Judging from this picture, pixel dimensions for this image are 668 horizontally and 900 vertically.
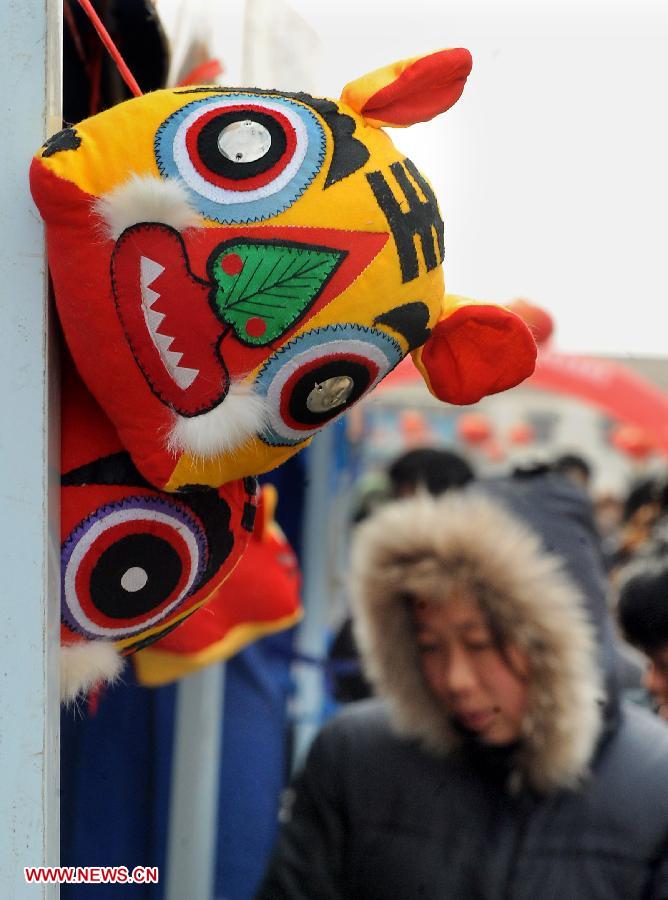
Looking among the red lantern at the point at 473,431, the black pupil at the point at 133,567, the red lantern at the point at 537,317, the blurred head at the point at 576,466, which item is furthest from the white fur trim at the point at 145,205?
the red lantern at the point at 473,431

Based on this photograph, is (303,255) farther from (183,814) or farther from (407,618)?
(183,814)

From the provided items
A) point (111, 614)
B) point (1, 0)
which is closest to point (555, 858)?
point (111, 614)

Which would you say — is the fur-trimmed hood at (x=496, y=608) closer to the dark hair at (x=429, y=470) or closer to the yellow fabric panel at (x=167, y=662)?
the yellow fabric panel at (x=167, y=662)

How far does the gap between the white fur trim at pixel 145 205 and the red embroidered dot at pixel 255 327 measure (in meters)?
0.07

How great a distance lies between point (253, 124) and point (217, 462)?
0.21 metres

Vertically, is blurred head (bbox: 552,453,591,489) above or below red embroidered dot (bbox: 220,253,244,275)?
below

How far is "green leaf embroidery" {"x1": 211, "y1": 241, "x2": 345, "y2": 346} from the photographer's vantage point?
706mm

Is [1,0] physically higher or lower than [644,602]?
higher

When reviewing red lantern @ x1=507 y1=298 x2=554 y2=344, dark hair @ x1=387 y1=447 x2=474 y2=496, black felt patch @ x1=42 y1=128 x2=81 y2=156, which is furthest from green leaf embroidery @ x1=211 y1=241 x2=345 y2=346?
dark hair @ x1=387 y1=447 x2=474 y2=496

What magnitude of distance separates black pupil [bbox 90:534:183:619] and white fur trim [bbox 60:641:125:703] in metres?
0.03

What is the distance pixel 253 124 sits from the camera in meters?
0.72

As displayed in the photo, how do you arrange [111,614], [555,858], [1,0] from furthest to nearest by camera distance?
1. [555,858]
2. [111,614]
3. [1,0]

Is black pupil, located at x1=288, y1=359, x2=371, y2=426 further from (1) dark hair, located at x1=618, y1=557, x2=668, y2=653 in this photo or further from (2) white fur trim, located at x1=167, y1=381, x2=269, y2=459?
(1) dark hair, located at x1=618, y1=557, x2=668, y2=653

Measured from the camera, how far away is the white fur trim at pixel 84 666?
0.85 m
